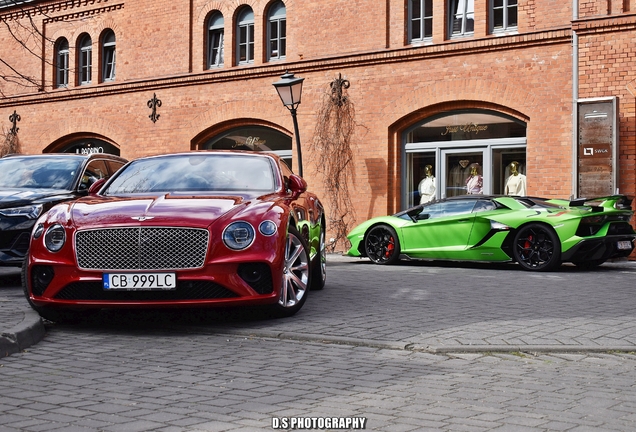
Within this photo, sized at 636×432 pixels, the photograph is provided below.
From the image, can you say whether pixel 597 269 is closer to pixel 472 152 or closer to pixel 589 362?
pixel 472 152

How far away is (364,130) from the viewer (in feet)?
67.7

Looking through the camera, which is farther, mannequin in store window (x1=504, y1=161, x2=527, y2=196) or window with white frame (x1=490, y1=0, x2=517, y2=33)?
window with white frame (x1=490, y1=0, x2=517, y2=33)

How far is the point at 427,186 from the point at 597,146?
4.53 meters

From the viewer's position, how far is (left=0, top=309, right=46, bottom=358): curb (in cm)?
630

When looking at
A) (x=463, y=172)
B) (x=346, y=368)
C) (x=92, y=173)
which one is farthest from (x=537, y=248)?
(x=346, y=368)

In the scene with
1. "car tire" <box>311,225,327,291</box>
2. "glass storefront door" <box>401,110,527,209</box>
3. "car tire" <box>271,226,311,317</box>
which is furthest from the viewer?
"glass storefront door" <box>401,110,527,209</box>

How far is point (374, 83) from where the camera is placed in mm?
20438

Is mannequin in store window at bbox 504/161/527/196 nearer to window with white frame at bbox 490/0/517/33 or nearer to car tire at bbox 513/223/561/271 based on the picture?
window with white frame at bbox 490/0/517/33

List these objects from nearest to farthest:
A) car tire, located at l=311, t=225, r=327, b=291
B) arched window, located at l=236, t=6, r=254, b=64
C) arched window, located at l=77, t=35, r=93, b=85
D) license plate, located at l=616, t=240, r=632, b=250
Answer: car tire, located at l=311, t=225, r=327, b=291, license plate, located at l=616, t=240, r=632, b=250, arched window, located at l=236, t=6, r=254, b=64, arched window, located at l=77, t=35, r=93, b=85

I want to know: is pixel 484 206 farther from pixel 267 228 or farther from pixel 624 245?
pixel 267 228

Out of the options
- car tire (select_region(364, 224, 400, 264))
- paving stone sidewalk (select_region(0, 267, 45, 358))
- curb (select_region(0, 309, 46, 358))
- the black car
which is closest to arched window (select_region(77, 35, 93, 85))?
car tire (select_region(364, 224, 400, 264))

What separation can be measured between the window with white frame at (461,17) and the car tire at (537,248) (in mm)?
6915

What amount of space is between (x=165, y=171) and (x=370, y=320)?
2664mm

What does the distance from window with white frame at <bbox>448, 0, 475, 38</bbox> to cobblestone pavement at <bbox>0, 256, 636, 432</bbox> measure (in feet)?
36.1
